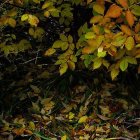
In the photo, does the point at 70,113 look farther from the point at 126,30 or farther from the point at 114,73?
the point at 126,30

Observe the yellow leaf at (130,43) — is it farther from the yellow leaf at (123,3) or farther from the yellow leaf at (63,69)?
the yellow leaf at (63,69)

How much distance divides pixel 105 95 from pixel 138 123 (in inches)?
19.6

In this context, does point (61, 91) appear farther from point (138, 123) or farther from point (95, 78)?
point (138, 123)

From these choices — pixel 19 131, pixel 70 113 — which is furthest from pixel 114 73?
pixel 19 131

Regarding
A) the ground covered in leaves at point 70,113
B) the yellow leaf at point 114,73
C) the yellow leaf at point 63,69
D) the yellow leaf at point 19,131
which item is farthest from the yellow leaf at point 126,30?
the yellow leaf at point 19,131

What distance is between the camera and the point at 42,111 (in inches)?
129

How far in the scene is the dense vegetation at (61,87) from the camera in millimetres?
2902

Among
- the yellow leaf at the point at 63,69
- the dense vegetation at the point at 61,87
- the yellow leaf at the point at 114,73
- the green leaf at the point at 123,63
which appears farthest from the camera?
the dense vegetation at the point at 61,87

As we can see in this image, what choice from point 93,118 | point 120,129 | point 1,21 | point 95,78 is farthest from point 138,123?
point 1,21

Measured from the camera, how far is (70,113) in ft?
10.6

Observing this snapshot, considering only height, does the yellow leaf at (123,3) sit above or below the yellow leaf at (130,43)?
above

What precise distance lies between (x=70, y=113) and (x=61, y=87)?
1.27ft

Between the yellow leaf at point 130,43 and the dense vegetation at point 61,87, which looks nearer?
the yellow leaf at point 130,43

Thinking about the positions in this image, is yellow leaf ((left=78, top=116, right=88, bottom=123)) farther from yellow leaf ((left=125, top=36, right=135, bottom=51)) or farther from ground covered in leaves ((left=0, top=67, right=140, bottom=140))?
yellow leaf ((left=125, top=36, right=135, bottom=51))
